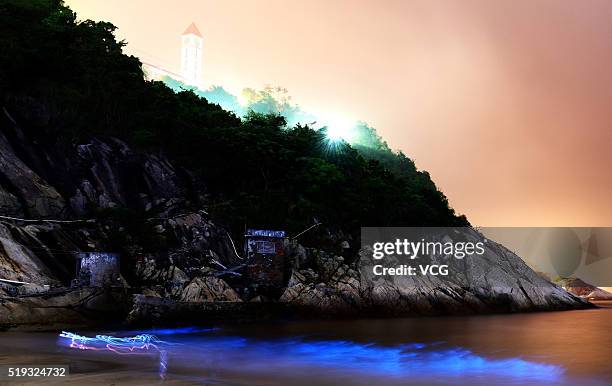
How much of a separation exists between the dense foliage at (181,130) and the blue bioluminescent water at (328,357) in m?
13.7

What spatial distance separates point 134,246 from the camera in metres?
27.4

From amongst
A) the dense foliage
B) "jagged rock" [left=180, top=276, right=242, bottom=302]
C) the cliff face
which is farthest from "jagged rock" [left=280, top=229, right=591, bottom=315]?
the dense foliage

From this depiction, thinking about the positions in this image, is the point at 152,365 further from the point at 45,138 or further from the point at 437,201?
the point at 437,201

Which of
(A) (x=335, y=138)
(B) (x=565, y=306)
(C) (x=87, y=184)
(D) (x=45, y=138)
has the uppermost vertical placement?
(A) (x=335, y=138)

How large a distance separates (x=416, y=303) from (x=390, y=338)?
11.9 m

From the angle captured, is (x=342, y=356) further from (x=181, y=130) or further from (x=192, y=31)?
(x=192, y=31)

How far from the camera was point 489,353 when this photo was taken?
20.4 m

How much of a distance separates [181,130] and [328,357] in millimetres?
23718

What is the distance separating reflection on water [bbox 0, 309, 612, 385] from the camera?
13023mm

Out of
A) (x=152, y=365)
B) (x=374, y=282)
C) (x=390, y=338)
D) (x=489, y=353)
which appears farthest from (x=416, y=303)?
(x=152, y=365)

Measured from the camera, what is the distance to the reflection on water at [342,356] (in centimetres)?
1302

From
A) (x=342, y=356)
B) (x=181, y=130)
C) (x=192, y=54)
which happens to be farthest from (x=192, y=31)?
(x=342, y=356)

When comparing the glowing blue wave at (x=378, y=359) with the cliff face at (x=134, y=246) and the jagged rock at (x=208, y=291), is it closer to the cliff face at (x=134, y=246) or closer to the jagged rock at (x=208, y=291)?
the jagged rock at (x=208, y=291)

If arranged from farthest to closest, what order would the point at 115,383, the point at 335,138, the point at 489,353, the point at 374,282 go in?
the point at 335,138 → the point at 374,282 → the point at 489,353 → the point at 115,383
